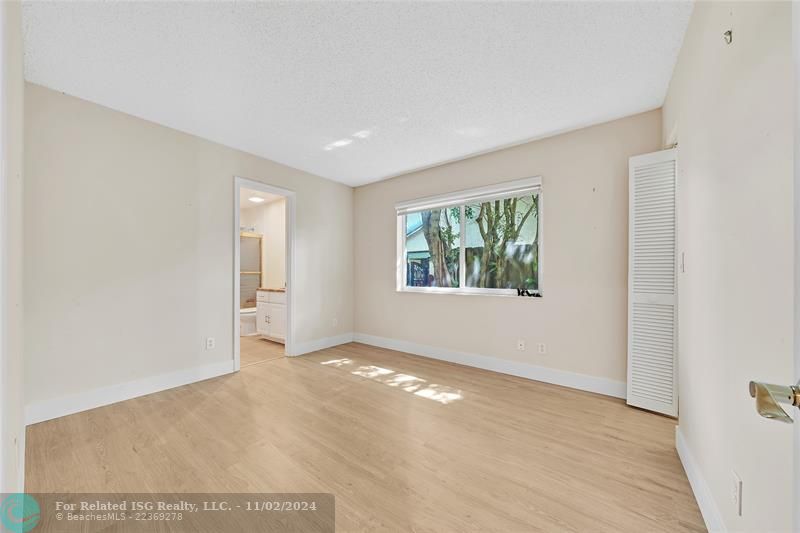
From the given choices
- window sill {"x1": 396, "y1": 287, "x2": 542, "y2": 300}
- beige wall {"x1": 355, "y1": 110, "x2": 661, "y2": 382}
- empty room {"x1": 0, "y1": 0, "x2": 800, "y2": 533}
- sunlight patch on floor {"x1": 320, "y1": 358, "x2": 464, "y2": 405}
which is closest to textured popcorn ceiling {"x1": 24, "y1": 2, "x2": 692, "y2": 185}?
empty room {"x1": 0, "y1": 0, "x2": 800, "y2": 533}

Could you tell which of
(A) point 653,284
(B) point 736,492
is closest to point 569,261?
(A) point 653,284

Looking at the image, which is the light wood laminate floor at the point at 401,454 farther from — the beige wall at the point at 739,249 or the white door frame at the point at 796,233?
the white door frame at the point at 796,233

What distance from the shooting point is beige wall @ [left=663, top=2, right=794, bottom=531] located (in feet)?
2.91

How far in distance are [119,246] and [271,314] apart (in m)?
2.50

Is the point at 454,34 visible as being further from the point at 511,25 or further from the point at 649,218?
the point at 649,218

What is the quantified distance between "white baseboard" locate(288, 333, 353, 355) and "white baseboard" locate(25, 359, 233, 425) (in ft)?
2.99

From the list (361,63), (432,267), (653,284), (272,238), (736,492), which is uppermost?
(361,63)

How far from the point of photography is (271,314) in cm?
499

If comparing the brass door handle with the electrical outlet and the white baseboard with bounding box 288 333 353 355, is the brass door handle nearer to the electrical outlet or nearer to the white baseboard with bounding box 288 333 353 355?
the electrical outlet

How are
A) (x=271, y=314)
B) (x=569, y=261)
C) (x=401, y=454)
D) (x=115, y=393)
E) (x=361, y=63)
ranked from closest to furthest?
1. (x=401, y=454)
2. (x=361, y=63)
3. (x=115, y=393)
4. (x=569, y=261)
5. (x=271, y=314)

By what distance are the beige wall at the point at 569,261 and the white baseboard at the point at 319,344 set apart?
1461mm

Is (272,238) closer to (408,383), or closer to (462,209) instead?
(462,209)

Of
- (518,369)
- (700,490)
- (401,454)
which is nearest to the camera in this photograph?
(700,490)

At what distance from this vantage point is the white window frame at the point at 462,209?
10.8ft
